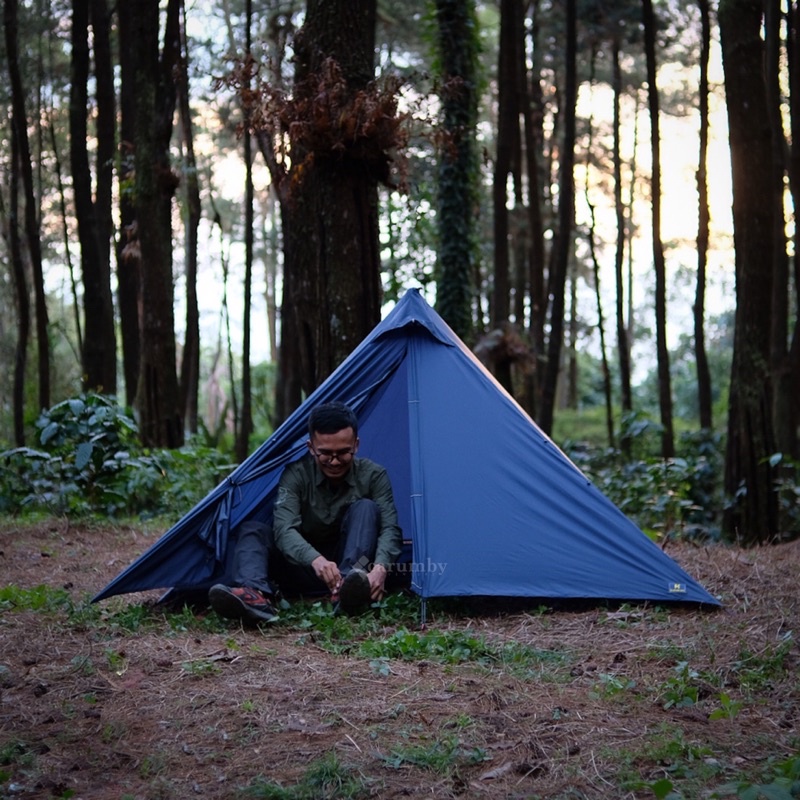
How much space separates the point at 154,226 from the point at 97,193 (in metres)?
3.72

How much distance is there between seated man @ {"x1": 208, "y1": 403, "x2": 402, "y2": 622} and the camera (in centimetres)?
517

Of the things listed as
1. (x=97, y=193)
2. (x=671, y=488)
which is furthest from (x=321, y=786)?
(x=97, y=193)

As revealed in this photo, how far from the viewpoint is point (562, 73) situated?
22109 millimetres

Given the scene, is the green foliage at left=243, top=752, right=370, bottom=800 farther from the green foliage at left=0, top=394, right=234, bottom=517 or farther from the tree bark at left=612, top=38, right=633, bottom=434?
the tree bark at left=612, top=38, right=633, bottom=434

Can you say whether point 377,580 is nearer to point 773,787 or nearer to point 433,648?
point 433,648

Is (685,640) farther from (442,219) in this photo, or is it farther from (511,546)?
(442,219)

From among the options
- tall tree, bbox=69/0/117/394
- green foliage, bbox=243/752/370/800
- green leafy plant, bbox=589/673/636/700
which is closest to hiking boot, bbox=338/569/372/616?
green leafy plant, bbox=589/673/636/700

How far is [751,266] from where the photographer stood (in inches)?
A: 331

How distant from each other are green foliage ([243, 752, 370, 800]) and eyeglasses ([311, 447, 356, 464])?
98.2 inches

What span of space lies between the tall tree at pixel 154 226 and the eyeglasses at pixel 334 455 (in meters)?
5.71

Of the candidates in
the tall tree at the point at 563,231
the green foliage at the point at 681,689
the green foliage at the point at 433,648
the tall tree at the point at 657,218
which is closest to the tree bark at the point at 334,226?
the green foliage at the point at 433,648

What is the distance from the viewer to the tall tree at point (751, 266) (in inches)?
328

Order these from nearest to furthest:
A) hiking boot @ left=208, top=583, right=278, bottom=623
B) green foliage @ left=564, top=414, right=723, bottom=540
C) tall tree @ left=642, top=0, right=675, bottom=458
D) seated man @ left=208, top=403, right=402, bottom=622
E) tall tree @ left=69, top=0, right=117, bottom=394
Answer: hiking boot @ left=208, top=583, right=278, bottom=623, seated man @ left=208, top=403, right=402, bottom=622, green foliage @ left=564, top=414, right=723, bottom=540, tall tree @ left=69, top=0, right=117, bottom=394, tall tree @ left=642, top=0, right=675, bottom=458

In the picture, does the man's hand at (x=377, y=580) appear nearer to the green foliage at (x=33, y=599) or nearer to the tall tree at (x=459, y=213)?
the green foliage at (x=33, y=599)
